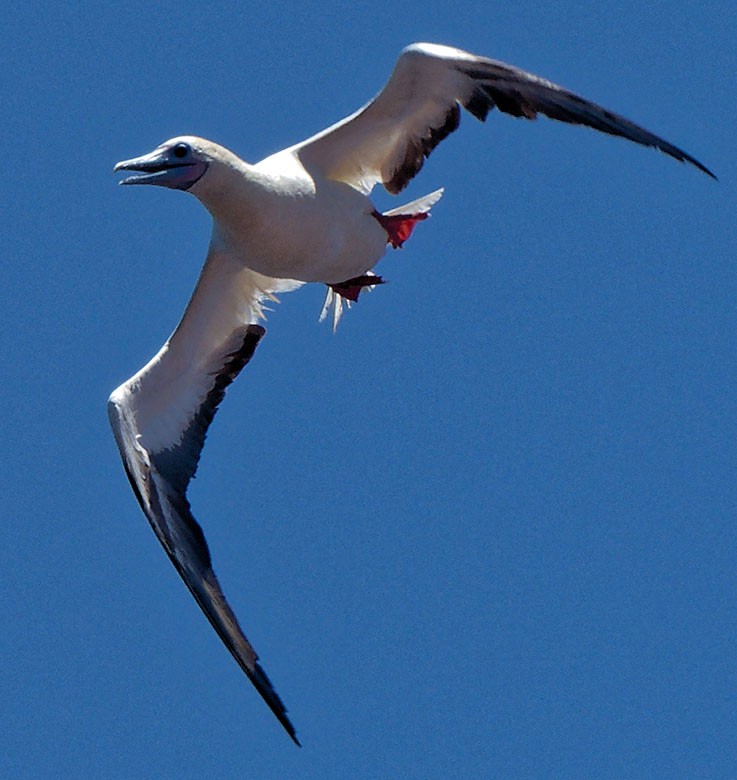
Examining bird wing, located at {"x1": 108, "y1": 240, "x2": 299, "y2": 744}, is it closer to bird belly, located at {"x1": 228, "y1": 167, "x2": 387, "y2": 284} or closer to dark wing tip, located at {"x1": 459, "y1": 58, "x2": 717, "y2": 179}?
bird belly, located at {"x1": 228, "y1": 167, "x2": 387, "y2": 284}

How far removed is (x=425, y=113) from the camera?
48.9 ft

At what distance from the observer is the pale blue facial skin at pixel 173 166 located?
14.1 metres

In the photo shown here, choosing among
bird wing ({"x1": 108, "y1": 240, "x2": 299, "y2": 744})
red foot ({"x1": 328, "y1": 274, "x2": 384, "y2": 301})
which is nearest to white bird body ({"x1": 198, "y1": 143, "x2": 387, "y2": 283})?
red foot ({"x1": 328, "y1": 274, "x2": 384, "y2": 301})

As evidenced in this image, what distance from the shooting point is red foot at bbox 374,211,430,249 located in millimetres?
15070

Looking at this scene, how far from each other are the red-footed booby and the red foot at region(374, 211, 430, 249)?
0.4 inches

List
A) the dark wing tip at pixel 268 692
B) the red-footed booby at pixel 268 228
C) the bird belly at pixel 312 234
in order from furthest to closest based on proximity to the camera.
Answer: the bird belly at pixel 312 234 → the red-footed booby at pixel 268 228 → the dark wing tip at pixel 268 692

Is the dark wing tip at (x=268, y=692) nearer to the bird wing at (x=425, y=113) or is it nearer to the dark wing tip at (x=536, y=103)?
the bird wing at (x=425, y=113)

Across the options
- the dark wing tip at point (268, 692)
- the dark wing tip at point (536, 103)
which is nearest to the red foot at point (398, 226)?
the dark wing tip at point (536, 103)

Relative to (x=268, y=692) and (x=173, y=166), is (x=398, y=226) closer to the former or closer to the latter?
(x=173, y=166)

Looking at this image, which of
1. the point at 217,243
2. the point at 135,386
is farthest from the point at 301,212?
the point at 135,386

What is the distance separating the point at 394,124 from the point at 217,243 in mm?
1452

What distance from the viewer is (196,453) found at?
15.6m

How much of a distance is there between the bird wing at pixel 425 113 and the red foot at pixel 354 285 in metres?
0.62

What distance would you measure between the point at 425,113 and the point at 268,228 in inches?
56.8
